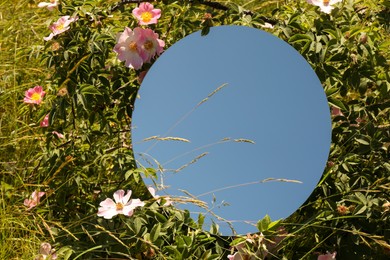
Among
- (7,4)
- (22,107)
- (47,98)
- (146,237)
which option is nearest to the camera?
(146,237)

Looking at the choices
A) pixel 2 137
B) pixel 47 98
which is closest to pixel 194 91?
pixel 47 98

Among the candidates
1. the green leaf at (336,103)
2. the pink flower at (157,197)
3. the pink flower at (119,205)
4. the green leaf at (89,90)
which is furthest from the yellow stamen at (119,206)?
the green leaf at (336,103)

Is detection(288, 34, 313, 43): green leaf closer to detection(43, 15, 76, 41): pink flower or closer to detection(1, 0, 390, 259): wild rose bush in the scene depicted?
detection(1, 0, 390, 259): wild rose bush

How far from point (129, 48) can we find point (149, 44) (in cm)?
7

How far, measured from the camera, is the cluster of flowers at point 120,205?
268 centimetres

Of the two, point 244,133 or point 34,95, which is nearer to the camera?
point 244,133

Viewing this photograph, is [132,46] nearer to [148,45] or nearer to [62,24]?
[148,45]

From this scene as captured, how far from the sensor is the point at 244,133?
2709 mm

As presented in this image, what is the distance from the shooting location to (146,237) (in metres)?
2.60

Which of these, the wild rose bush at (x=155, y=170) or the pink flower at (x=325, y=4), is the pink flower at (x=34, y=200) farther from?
the pink flower at (x=325, y=4)

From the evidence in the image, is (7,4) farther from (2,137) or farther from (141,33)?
(141,33)

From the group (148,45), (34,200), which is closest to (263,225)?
(148,45)

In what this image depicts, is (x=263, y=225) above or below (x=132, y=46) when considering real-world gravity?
below

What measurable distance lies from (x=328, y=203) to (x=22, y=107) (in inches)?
56.6
